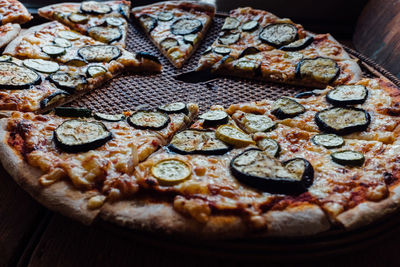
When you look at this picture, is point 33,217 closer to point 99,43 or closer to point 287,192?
point 287,192

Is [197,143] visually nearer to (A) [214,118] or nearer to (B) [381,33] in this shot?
(A) [214,118]

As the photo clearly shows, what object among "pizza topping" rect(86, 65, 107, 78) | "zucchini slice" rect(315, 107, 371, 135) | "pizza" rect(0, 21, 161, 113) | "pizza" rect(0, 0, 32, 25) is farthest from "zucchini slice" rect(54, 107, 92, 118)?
"pizza" rect(0, 0, 32, 25)

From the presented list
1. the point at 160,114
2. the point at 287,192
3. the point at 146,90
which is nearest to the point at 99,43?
the point at 146,90

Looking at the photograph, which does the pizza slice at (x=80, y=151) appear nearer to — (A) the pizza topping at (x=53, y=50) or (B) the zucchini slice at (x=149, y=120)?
(B) the zucchini slice at (x=149, y=120)

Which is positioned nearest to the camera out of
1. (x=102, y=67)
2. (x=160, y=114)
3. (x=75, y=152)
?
(x=75, y=152)

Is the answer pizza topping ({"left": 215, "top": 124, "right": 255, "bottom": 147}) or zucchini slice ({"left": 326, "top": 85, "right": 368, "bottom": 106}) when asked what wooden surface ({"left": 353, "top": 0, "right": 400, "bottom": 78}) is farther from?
pizza topping ({"left": 215, "top": 124, "right": 255, "bottom": 147})

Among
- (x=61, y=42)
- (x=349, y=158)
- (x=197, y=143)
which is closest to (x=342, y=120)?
(x=349, y=158)

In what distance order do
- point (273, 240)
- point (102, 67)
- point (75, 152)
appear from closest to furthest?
point (273, 240)
point (75, 152)
point (102, 67)
